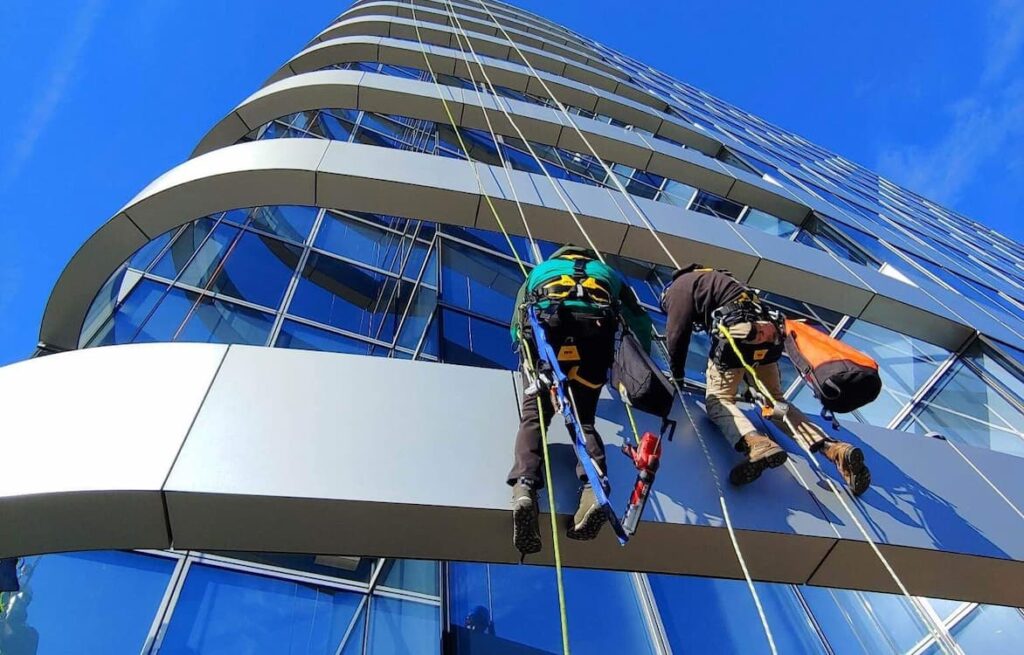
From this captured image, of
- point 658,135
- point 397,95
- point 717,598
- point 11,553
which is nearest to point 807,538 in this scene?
point 717,598

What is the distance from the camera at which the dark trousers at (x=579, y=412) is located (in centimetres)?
334

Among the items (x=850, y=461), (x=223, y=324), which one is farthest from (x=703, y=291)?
(x=223, y=324)

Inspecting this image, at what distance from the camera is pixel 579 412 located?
12.3 feet

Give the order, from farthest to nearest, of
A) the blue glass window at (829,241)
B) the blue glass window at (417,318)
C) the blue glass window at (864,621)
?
the blue glass window at (829,241), the blue glass window at (417,318), the blue glass window at (864,621)

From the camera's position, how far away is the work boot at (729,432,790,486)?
3.67 metres

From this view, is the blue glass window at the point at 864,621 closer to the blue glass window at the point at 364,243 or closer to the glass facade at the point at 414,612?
the glass facade at the point at 414,612

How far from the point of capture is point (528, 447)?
3.43 meters

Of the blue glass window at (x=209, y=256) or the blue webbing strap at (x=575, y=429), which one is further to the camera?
the blue glass window at (x=209, y=256)

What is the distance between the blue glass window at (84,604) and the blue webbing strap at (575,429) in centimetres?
280

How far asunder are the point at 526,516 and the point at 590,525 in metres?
0.33

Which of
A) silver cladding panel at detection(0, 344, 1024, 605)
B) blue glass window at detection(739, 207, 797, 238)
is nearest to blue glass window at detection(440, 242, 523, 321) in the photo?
silver cladding panel at detection(0, 344, 1024, 605)

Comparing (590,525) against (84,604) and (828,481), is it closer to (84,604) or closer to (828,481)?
(828,481)

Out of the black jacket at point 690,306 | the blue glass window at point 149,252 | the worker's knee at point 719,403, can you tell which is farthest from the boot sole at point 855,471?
the blue glass window at point 149,252

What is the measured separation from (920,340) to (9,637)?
9.02 meters
